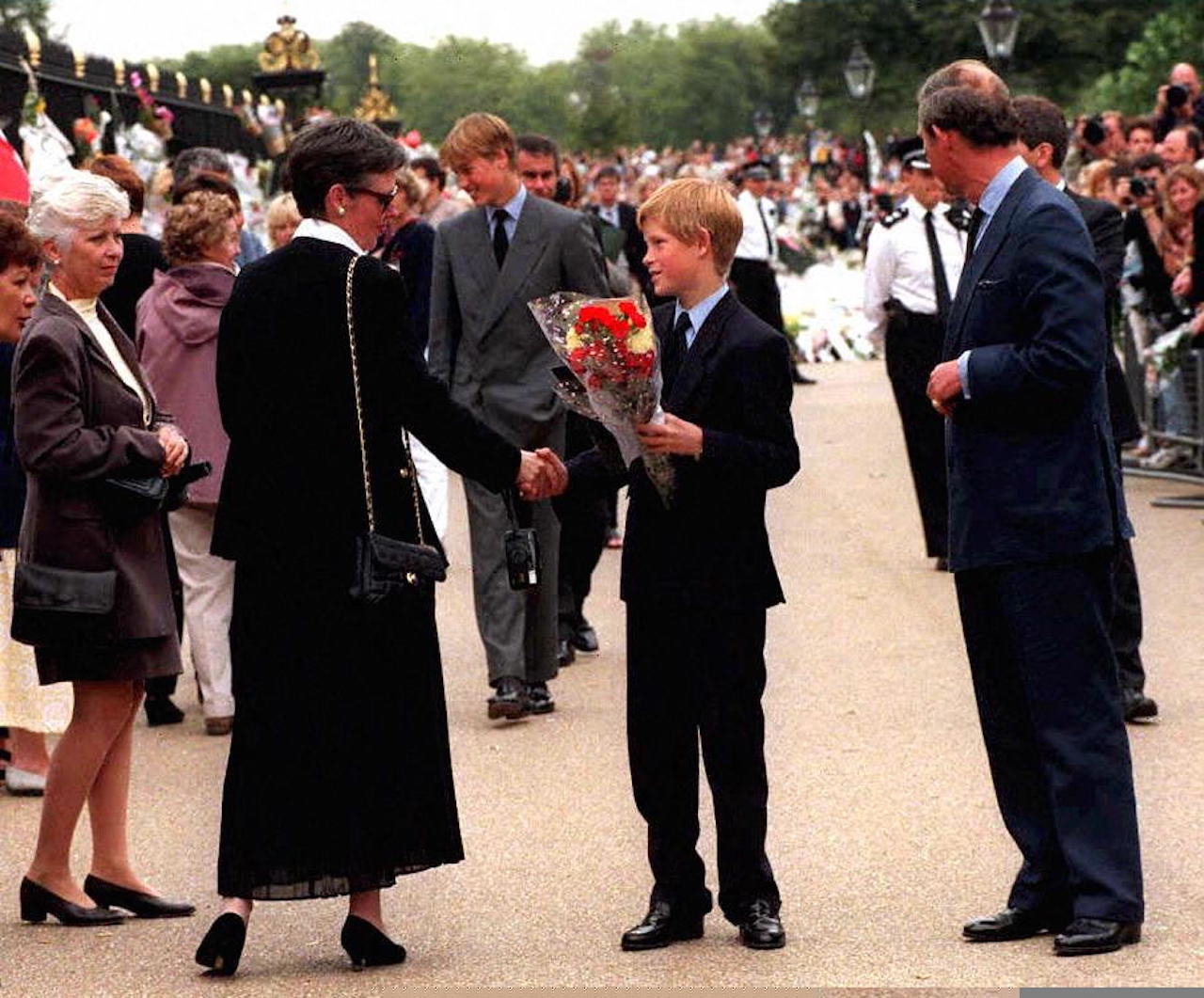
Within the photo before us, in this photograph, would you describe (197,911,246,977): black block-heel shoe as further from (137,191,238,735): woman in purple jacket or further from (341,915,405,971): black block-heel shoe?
(137,191,238,735): woman in purple jacket

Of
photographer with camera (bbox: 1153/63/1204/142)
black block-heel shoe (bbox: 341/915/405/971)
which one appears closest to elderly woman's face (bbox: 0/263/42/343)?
black block-heel shoe (bbox: 341/915/405/971)

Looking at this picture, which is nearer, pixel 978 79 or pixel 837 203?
pixel 978 79

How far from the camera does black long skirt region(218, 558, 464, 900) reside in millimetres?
6254

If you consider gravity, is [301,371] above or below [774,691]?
above

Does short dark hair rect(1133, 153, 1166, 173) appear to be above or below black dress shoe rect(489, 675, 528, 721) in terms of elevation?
above

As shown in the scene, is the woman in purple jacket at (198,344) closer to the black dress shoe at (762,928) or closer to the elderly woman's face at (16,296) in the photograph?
the elderly woman's face at (16,296)

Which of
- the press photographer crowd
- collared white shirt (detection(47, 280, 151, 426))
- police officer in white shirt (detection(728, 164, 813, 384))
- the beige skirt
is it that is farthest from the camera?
police officer in white shirt (detection(728, 164, 813, 384))

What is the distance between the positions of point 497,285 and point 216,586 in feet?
4.93

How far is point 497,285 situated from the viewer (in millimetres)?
9836

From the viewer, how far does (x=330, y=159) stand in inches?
249

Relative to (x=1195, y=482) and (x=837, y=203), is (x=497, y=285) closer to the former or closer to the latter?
(x=1195, y=482)

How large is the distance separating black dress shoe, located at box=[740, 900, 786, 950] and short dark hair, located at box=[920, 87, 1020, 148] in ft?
6.01

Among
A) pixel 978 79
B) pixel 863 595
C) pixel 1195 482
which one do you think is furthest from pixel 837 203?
pixel 978 79

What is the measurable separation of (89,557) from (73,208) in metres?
0.93
